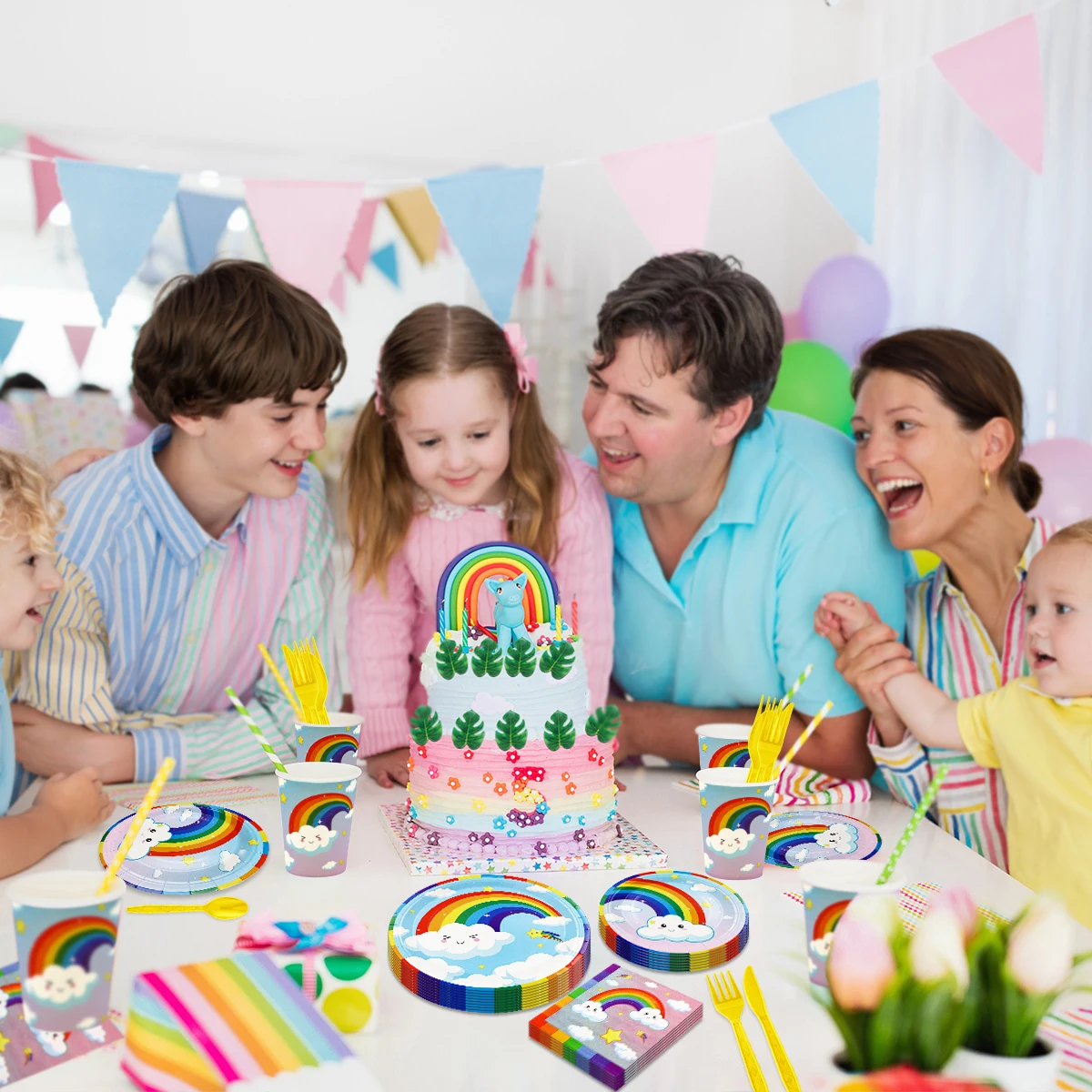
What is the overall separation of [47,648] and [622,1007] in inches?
43.0

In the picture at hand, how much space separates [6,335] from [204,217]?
2.36 ft

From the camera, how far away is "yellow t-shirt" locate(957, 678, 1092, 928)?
1.46m

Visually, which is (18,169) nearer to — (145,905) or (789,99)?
(789,99)

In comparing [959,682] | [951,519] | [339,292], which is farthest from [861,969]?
[339,292]

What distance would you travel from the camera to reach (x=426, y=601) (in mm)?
1931

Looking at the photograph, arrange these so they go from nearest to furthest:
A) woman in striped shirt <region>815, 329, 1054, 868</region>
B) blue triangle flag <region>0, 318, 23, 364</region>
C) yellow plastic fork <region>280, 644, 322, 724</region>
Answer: yellow plastic fork <region>280, 644, 322, 724</region> < woman in striped shirt <region>815, 329, 1054, 868</region> < blue triangle flag <region>0, 318, 23, 364</region>

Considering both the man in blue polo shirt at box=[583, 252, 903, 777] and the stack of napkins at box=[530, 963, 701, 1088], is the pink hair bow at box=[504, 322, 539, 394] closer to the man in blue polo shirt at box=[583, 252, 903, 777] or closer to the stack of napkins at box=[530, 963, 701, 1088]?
the man in blue polo shirt at box=[583, 252, 903, 777]

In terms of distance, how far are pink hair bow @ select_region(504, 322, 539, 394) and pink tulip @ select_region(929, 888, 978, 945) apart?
1.35 meters

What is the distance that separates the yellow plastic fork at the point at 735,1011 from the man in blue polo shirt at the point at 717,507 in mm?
801

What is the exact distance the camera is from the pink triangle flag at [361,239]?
13.9ft

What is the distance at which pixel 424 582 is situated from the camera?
190 centimetres

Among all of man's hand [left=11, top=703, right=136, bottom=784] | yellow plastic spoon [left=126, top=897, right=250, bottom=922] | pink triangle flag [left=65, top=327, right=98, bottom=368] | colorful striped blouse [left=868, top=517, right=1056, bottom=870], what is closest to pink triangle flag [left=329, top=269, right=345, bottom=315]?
pink triangle flag [left=65, top=327, right=98, bottom=368]

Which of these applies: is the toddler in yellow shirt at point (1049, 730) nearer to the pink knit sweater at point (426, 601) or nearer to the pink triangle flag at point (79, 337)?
the pink knit sweater at point (426, 601)

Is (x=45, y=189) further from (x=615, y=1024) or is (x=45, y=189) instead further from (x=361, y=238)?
(x=615, y=1024)
